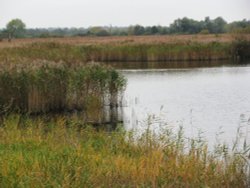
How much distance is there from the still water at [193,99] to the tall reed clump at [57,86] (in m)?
1.20

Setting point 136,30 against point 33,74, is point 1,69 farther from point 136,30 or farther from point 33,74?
point 136,30

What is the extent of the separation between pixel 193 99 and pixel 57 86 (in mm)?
6144

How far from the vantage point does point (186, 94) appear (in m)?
23.2

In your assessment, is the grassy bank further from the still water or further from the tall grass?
the still water

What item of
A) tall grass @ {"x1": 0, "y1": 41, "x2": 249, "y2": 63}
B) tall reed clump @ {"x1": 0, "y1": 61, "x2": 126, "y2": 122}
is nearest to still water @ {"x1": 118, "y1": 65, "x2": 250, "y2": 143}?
tall reed clump @ {"x1": 0, "y1": 61, "x2": 126, "y2": 122}

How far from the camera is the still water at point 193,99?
15.2m

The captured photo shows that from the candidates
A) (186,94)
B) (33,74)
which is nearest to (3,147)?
(33,74)

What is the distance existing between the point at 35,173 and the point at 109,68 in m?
11.7

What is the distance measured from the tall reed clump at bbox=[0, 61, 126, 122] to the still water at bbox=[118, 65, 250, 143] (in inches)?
47.3

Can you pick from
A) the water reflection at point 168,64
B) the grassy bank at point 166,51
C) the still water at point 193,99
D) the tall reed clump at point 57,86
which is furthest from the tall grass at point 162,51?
the tall reed clump at point 57,86

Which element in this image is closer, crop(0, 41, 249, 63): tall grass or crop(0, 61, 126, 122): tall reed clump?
crop(0, 61, 126, 122): tall reed clump

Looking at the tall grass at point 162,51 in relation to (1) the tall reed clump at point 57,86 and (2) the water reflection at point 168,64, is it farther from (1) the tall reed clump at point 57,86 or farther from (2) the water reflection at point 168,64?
(1) the tall reed clump at point 57,86

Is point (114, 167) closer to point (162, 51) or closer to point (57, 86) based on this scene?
point (57, 86)

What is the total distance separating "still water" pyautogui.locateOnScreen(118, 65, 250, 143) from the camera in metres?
15.2
